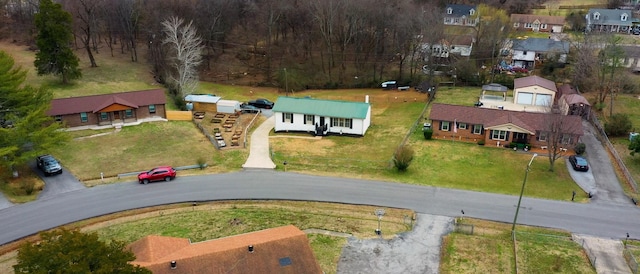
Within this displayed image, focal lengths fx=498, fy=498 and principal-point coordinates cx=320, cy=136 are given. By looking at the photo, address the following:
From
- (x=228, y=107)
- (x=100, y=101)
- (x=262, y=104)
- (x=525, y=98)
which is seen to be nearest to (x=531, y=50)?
(x=525, y=98)

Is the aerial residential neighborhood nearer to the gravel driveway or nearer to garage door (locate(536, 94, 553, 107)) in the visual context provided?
the gravel driveway

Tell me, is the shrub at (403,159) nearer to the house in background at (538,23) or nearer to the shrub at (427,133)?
the shrub at (427,133)

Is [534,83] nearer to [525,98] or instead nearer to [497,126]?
[525,98]

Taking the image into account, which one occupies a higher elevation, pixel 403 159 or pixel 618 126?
pixel 618 126

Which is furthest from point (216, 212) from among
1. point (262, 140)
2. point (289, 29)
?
point (289, 29)

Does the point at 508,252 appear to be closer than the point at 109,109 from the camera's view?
Yes

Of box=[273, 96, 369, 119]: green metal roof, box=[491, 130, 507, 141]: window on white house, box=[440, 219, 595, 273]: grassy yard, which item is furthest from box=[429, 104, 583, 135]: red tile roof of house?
box=[440, 219, 595, 273]: grassy yard

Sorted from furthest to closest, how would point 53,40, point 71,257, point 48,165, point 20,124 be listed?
point 53,40 → point 48,165 → point 20,124 → point 71,257

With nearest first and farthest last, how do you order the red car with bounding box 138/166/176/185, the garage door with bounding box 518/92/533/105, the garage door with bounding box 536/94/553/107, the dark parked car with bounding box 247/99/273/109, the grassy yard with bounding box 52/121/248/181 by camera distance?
the red car with bounding box 138/166/176/185 → the grassy yard with bounding box 52/121/248/181 → the garage door with bounding box 536/94/553/107 → the garage door with bounding box 518/92/533/105 → the dark parked car with bounding box 247/99/273/109
